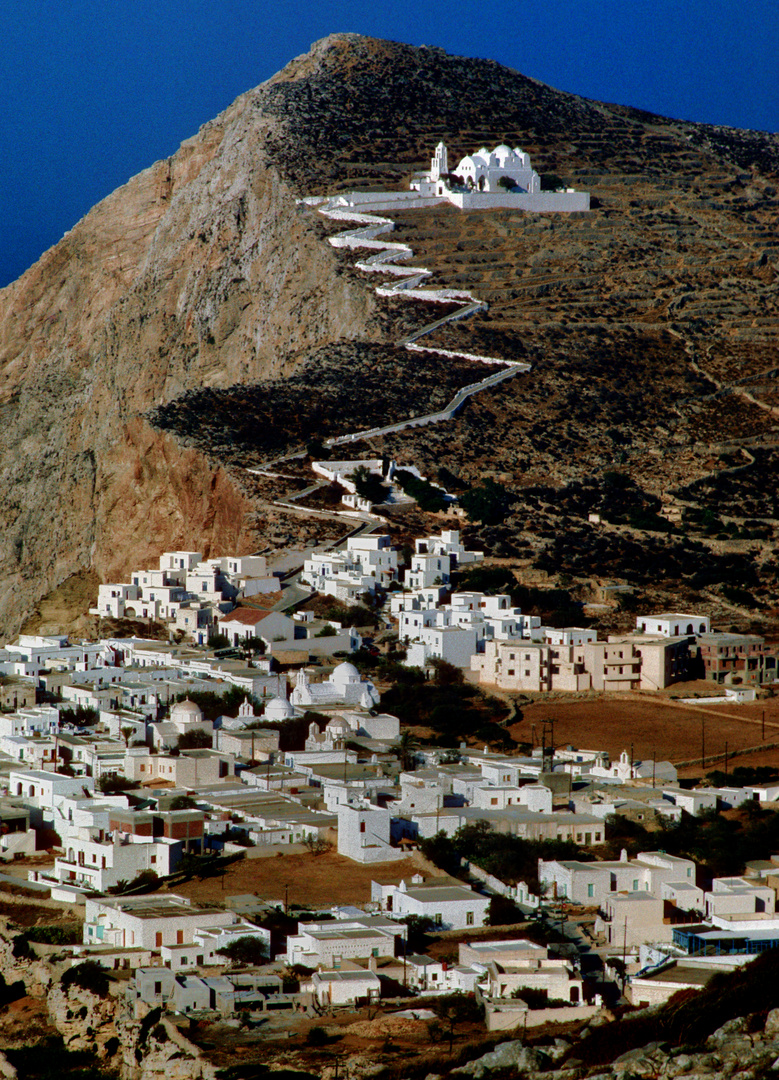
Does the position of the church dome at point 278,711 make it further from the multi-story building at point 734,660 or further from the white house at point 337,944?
the white house at point 337,944

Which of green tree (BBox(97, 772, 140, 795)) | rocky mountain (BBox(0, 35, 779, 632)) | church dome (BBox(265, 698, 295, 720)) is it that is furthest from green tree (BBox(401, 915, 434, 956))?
rocky mountain (BBox(0, 35, 779, 632))

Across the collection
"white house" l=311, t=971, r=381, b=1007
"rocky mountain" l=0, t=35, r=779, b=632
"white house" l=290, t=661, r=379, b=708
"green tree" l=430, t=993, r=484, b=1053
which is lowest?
"green tree" l=430, t=993, r=484, b=1053

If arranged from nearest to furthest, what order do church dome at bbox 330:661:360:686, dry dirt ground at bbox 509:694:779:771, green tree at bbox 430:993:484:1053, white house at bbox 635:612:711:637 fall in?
green tree at bbox 430:993:484:1053 < dry dirt ground at bbox 509:694:779:771 < church dome at bbox 330:661:360:686 < white house at bbox 635:612:711:637

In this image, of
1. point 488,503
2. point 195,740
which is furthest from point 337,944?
point 488,503

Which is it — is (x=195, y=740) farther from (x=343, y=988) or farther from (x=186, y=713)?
(x=343, y=988)

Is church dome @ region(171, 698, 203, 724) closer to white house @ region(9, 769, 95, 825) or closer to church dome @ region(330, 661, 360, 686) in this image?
white house @ region(9, 769, 95, 825)

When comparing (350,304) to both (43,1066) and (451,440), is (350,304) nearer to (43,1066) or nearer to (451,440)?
(451,440)

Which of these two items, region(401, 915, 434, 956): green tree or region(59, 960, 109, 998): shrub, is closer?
region(59, 960, 109, 998): shrub
